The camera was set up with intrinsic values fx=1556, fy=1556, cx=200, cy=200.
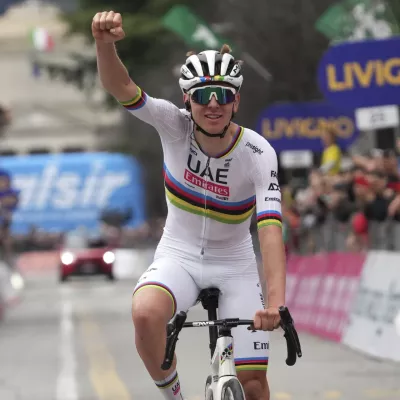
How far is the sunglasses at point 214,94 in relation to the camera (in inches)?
302

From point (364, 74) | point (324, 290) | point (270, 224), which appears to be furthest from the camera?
point (364, 74)

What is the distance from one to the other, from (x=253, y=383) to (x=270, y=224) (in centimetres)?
81

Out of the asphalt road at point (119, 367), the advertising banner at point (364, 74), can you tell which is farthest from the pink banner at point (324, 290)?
the advertising banner at point (364, 74)

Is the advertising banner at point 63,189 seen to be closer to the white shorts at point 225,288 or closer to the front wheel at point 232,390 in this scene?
the white shorts at point 225,288

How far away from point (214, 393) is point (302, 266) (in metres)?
13.9

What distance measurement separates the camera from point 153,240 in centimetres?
6694

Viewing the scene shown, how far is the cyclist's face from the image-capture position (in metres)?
7.70

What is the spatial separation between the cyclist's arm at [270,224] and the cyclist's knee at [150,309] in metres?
0.52

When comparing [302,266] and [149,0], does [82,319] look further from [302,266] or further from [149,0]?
[149,0]

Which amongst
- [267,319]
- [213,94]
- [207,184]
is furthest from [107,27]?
[267,319]

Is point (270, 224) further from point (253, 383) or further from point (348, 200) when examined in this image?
point (348, 200)

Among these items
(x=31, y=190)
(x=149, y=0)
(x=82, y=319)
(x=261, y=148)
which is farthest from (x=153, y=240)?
(x=261, y=148)

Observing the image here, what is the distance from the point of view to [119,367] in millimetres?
15055

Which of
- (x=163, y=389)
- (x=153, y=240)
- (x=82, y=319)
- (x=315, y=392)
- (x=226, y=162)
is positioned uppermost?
(x=226, y=162)
